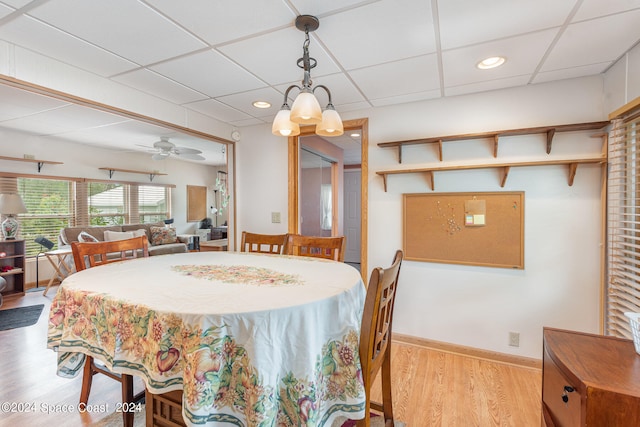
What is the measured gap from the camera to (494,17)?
143cm

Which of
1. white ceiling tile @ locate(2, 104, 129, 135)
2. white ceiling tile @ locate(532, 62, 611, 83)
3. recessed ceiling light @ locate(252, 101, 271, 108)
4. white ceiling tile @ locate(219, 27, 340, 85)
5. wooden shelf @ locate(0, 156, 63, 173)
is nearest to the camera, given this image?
white ceiling tile @ locate(219, 27, 340, 85)

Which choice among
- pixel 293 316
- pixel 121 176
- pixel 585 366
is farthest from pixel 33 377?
pixel 121 176

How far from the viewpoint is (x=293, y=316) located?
38.9 inches

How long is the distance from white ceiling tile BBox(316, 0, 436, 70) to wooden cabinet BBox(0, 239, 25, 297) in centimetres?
501

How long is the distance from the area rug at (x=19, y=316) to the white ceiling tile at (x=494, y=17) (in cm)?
461

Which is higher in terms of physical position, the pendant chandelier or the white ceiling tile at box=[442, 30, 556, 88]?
the white ceiling tile at box=[442, 30, 556, 88]

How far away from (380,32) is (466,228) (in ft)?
5.60

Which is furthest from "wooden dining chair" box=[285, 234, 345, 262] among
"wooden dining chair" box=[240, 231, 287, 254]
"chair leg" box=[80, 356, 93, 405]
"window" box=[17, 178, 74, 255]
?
"window" box=[17, 178, 74, 255]

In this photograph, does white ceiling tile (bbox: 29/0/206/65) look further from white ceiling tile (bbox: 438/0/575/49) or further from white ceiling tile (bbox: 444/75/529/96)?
white ceiling tile (bbox: 444/75/529/96)

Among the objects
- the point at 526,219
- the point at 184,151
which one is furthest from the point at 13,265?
the point at 526,219

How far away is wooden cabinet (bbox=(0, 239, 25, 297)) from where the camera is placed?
3879 millimetres

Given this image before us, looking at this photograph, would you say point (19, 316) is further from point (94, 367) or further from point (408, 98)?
point (408, 98)

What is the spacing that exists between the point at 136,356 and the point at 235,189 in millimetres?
2587

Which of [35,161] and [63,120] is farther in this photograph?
[35,161]
